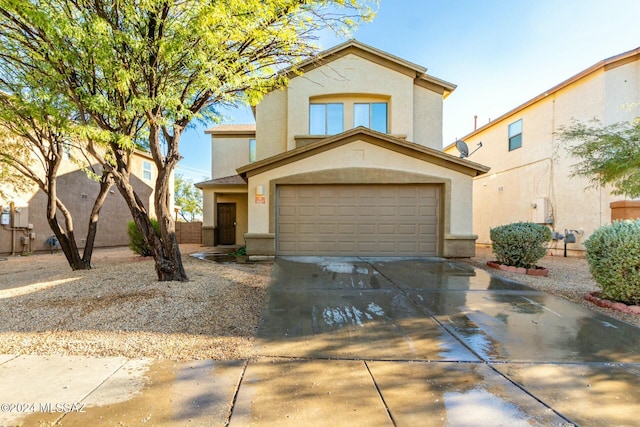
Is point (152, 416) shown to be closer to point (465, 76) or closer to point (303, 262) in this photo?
point (303, 262)

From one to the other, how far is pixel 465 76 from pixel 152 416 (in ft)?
45.8

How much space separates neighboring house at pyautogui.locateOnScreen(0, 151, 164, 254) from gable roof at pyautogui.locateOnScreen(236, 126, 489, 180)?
666cm

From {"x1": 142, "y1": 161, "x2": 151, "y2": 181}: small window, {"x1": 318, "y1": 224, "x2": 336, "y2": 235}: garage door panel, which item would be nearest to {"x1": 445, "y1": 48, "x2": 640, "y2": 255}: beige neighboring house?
{"x1": 318, "y1": 224, "x2": 336, "y2": 235}: garage door panel

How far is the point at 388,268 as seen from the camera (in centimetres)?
823

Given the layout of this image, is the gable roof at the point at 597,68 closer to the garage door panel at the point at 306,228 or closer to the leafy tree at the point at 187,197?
the garage door panel at the point at 306,228

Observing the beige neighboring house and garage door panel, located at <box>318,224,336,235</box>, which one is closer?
garage door panel, located at <box>318,224,336,235</box>

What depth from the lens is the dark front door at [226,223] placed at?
1644cm

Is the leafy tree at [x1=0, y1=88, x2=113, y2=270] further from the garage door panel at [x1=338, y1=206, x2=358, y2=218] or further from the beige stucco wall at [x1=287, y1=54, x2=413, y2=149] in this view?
the beige stucco wall at [x1=287, y1=54, x2=413, y2=149]

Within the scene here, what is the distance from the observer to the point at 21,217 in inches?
524

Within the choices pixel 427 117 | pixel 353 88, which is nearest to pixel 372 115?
pixel 353 88

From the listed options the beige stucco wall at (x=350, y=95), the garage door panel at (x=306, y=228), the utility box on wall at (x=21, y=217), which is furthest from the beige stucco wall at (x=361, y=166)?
the utility box on wall at (x=21, y=217)

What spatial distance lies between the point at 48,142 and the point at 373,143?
379 inches

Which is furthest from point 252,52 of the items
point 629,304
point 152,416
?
point 629,304

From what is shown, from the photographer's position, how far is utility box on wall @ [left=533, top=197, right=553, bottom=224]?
13156mm
